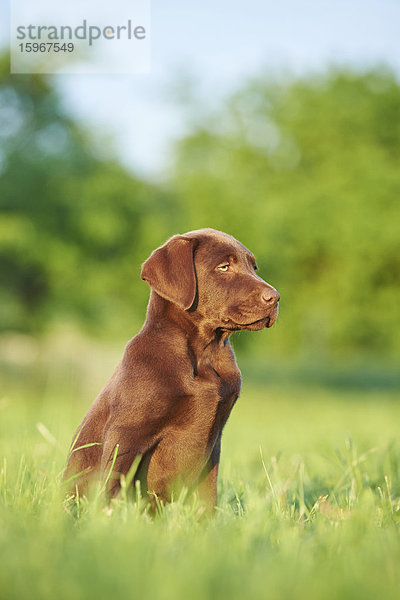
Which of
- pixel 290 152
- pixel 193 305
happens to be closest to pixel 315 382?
pixel 290 152

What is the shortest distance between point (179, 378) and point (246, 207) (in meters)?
18.2

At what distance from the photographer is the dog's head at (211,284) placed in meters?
3.60

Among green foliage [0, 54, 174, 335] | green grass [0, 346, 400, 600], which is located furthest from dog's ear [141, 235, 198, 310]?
green foliage [0, 54, 174, 335]

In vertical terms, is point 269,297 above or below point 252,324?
above

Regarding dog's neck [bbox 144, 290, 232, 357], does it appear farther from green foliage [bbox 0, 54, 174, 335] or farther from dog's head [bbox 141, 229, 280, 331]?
green foliage [bbox 0, 54, 174, 335]

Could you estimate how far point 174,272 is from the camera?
3.62 m

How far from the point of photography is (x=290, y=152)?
106 ft

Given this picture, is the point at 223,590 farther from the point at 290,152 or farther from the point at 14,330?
the point at 290,152

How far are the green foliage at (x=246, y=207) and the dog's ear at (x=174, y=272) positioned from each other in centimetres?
1086

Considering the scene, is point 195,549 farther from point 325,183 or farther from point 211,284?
point 325,183

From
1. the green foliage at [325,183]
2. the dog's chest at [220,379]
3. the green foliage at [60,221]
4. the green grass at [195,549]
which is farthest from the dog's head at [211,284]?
the green foliage at [325,183]

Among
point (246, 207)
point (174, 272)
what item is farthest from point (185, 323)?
point (246, 207)

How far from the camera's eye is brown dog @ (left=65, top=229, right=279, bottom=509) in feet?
10.7

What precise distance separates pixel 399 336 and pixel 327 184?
7308mm
